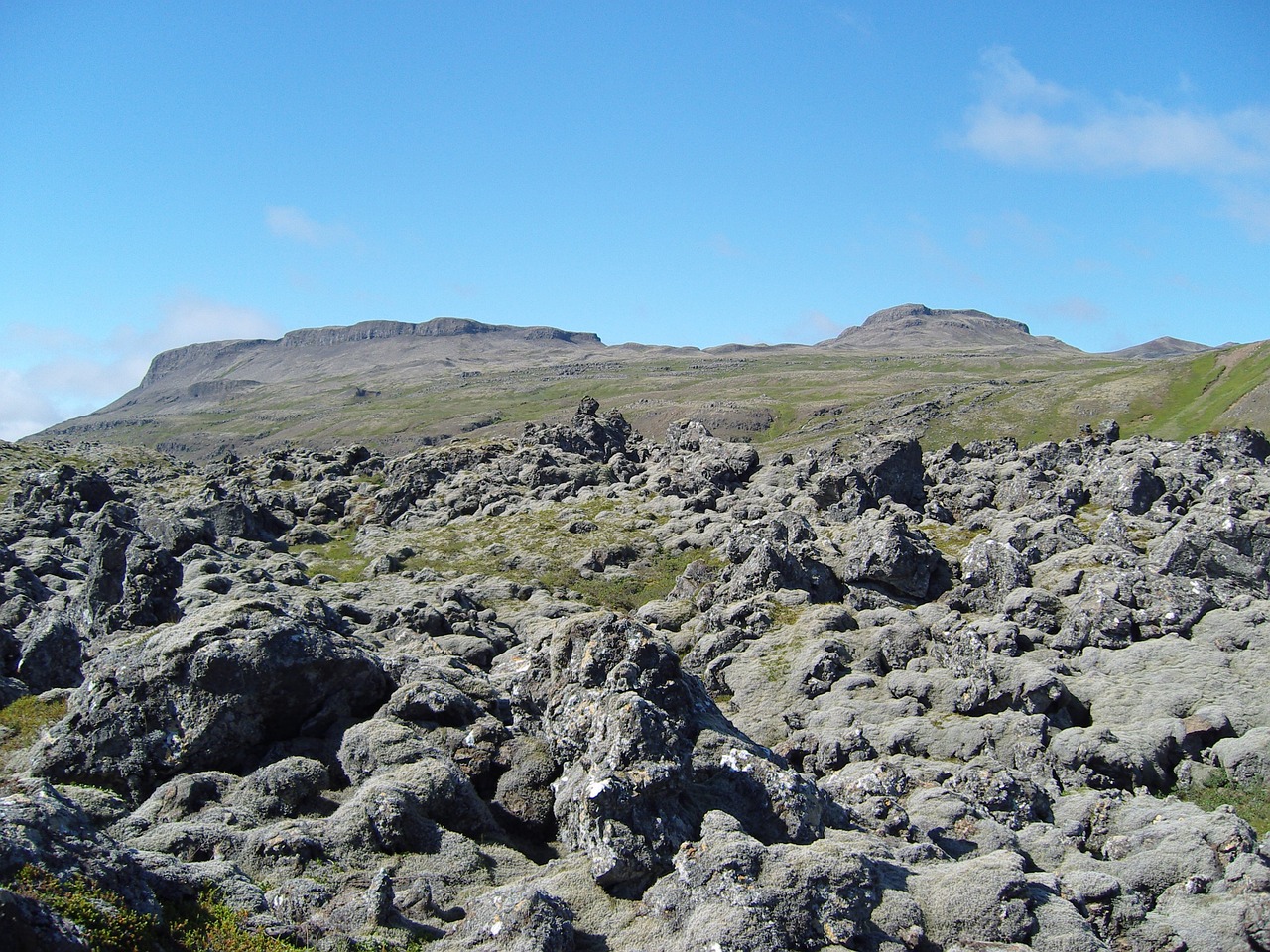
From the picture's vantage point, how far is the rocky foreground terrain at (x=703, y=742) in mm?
18562

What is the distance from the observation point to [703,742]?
25.4 m

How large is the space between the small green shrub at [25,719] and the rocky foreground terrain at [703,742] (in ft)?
1.10

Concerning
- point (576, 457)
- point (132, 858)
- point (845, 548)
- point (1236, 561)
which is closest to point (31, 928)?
point (132, 858)

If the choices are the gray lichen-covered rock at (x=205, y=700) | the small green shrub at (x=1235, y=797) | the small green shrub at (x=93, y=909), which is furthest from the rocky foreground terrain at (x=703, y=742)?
the small green shrub at (x=1235, y=797)

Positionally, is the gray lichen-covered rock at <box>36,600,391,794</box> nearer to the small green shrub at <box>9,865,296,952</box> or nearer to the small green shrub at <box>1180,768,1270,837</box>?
the small green shrub at <box>9,865,296,952</box>

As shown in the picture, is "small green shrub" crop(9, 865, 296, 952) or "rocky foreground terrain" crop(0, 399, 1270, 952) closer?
"small green shrub" crop(9, 865, 296, 952)

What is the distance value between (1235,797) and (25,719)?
46.4m

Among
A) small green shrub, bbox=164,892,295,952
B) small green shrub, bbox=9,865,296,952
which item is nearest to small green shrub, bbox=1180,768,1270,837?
small green shrub, bbox=164,892,295,952

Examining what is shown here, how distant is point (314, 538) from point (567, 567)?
4389 cm

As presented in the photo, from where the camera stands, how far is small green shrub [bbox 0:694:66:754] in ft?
98.4

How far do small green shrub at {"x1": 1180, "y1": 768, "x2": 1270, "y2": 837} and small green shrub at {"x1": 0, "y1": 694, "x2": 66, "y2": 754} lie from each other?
4324cm

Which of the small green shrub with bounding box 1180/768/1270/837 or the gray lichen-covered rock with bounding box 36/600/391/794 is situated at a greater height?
the gray lichen-covered rock with bounding box 36/600/391/794

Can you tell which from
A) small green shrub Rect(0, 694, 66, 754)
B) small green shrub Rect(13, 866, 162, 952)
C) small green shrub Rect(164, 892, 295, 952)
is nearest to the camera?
small green shrub Rect(13, 866, 162, 952)

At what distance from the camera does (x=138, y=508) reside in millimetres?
116875
